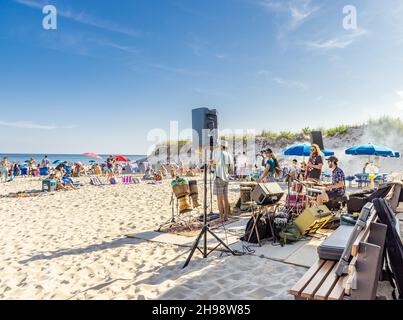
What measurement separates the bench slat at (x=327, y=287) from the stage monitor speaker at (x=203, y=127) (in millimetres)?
2481

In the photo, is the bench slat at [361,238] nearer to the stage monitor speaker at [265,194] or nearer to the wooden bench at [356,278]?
the wooden bench at [356,278]

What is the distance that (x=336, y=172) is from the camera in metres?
6.36

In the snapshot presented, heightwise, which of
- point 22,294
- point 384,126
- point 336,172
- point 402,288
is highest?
point 384,126

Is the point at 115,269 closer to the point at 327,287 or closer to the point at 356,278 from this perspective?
the point at 327,287

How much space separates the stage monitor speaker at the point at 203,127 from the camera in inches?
175

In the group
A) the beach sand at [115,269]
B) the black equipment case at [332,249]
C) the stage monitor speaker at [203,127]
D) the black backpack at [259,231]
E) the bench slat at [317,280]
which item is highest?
the stage monitor speaker at [203,127]

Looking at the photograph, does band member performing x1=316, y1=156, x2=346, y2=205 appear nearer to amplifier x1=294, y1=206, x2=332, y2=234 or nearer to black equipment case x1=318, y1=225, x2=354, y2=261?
amplifier x1=294, y1=206, x2=332, y2=234

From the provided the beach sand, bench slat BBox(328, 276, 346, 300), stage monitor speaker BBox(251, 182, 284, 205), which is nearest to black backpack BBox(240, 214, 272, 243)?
stage monitor speaker BBox(251, 182, 284, 205)

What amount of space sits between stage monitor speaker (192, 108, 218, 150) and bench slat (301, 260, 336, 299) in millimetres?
2316

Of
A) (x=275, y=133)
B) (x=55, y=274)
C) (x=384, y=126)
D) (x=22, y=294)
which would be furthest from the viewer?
(x=275, y=133)

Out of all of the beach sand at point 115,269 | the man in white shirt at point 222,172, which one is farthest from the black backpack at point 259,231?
the man in white shirt at point 222,172
